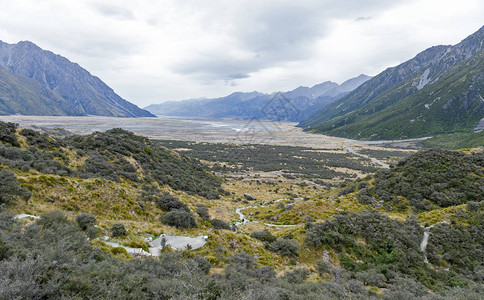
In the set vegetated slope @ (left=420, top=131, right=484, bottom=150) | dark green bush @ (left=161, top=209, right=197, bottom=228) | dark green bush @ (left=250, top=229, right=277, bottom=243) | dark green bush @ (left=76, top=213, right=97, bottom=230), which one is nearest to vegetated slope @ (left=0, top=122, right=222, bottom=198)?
dark green bush @ (left=76, top=213, right=97, bottom=230)

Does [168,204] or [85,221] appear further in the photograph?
[168,204]

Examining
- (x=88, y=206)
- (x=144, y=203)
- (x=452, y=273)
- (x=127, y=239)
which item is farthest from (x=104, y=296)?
(x=452, y=273)

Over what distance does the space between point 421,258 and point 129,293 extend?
50.9ft

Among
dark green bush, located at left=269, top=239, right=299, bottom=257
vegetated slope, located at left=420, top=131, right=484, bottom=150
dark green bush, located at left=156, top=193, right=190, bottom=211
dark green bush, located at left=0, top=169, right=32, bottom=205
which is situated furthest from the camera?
vegetated slope, located at left=420, top=131, right=484, bottom=150

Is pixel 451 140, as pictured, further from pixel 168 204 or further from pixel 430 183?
pixel 168 204

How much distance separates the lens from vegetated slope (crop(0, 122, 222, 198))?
1612 centimetres

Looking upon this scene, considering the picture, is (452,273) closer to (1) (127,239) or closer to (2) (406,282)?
(2) (406,282)

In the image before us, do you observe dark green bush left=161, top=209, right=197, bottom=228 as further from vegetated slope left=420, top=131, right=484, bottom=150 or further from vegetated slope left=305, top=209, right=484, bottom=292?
vegetated slope left=420, top=131, right=484, bottom=150

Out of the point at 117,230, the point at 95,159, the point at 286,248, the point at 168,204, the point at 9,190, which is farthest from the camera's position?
the point at 95,159

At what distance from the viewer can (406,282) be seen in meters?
10.6

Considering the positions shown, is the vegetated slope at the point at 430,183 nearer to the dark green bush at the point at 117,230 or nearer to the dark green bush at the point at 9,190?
the dark green bush at the point at 117,230

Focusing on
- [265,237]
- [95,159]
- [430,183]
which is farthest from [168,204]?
[430,183]

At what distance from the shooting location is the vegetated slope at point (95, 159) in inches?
635

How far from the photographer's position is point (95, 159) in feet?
72.2
